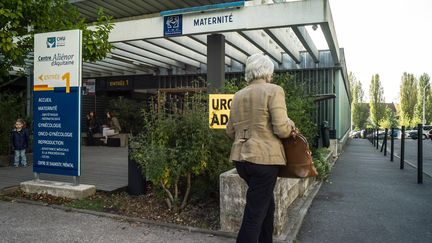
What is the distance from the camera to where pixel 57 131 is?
6.12 metres

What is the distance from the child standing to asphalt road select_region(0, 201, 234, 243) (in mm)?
4806

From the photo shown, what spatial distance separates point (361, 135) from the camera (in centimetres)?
5369

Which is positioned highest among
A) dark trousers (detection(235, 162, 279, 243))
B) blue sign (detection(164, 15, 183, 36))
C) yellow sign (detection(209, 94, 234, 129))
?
blue sign (detection(164, 15, 183, 36))

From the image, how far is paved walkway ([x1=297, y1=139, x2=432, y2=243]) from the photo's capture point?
4.45 metres

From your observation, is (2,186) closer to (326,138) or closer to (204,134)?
(204,134)

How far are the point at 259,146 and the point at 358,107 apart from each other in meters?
69.9

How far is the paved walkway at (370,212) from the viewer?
175 inches

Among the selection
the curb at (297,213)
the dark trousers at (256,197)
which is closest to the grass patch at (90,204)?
the curb at (297,213)

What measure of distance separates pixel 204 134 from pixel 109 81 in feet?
48.6

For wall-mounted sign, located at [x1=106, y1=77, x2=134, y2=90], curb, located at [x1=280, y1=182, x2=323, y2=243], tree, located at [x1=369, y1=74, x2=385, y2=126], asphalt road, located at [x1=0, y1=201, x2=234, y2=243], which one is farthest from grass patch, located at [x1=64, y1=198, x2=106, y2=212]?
tree, located at [x1=369, y1=74, x2=385, y2=126]

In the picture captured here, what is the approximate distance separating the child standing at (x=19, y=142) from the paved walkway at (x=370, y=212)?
726 cm

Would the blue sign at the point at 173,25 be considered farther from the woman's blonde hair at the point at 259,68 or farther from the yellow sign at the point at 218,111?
the woman's blonde hair at the point at 259,68

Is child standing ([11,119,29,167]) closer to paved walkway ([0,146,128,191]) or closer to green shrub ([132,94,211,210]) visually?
paved walkway ([0,146,128,191])

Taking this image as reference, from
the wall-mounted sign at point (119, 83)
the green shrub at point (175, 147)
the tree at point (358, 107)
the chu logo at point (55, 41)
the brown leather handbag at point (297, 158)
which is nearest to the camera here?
the brown leather handbag at point (297, 158)
